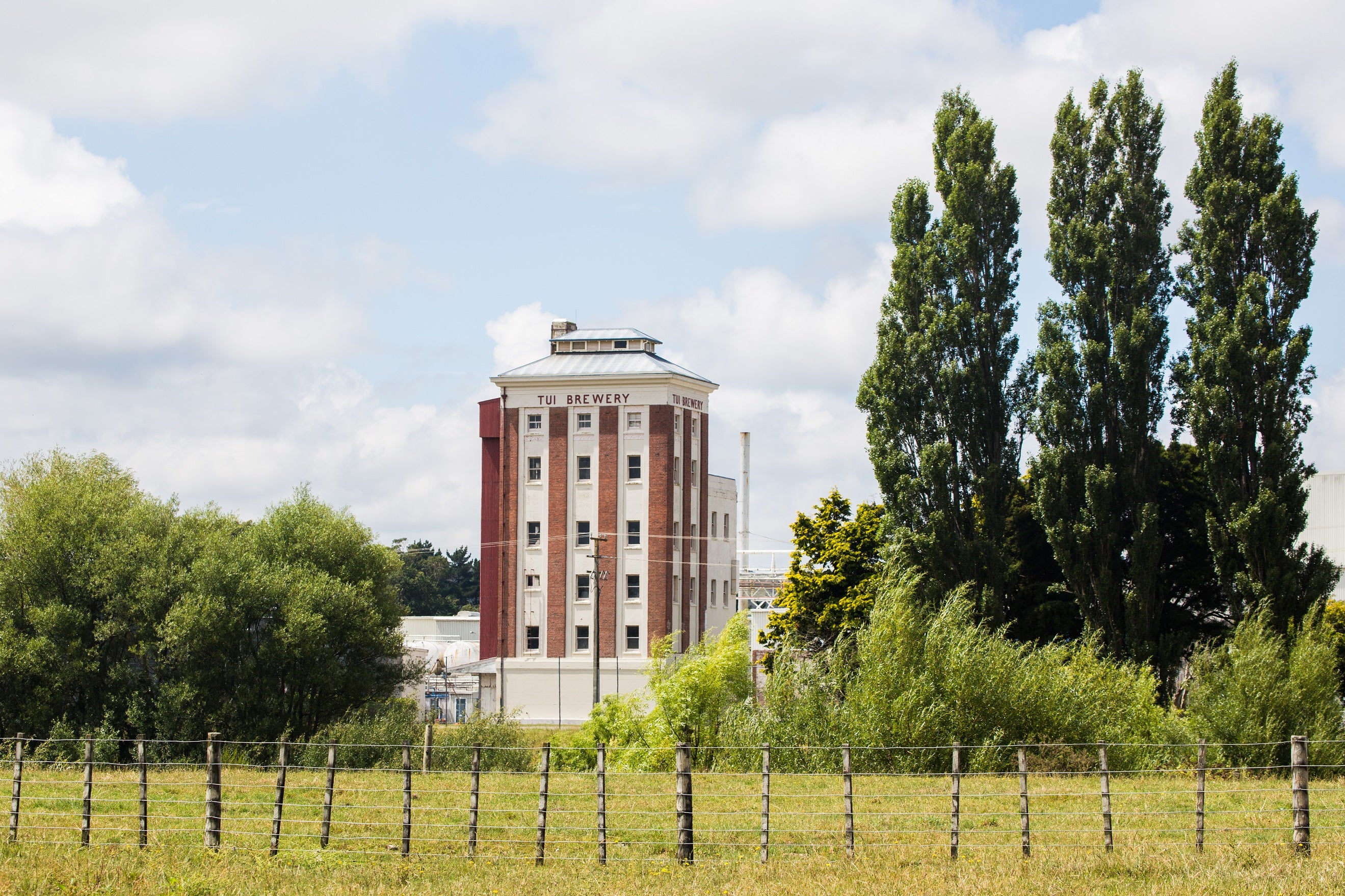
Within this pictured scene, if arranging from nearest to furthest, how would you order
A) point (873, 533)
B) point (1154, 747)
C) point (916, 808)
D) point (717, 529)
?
point (916, 808), point (1154, 747), point (873, 533), point (717, 529)

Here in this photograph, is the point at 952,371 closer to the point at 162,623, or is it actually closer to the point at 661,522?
the point at 162,623

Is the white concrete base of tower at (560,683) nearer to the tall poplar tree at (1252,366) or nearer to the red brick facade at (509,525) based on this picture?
the red brick facade at (509,525)

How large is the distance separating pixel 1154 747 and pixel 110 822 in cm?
2451

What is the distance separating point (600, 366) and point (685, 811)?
56698 mm

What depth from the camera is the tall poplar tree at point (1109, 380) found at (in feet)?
136

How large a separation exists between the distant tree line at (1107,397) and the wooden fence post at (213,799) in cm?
2531

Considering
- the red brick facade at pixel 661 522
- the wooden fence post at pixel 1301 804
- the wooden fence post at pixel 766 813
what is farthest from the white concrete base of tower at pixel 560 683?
the wooden fence post at pixel 1301 804

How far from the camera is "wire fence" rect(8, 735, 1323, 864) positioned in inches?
757

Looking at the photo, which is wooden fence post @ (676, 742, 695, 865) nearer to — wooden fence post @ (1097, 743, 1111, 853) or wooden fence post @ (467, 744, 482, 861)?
wooden fence post @ (467, 744, 482, 861)

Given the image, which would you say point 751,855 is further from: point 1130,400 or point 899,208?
point 899,208

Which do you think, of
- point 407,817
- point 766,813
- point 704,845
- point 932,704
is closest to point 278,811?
point 407,817

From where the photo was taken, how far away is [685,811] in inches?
738

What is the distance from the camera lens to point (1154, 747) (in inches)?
1353

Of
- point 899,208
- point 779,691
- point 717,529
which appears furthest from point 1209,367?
point 717,529
